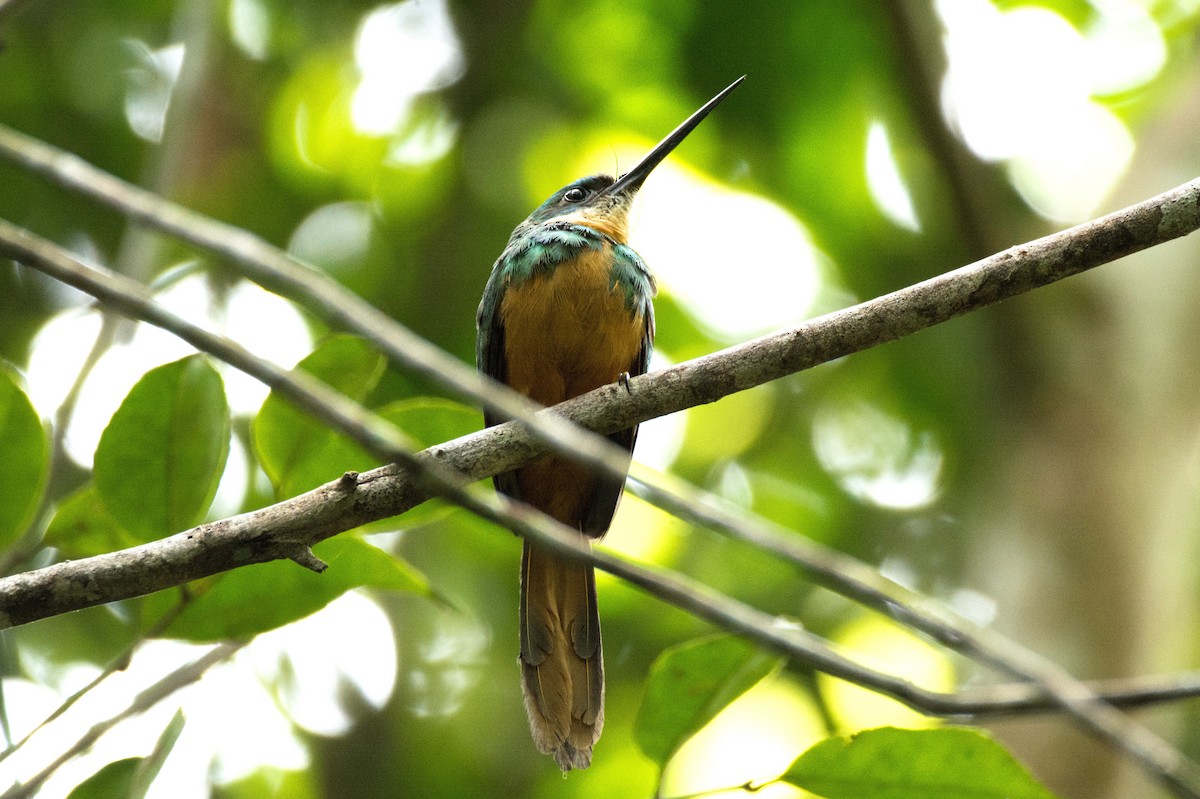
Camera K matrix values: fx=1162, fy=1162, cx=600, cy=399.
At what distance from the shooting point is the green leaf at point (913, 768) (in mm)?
1511

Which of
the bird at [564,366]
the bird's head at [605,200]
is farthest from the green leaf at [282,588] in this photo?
the bird's head at [605,200]

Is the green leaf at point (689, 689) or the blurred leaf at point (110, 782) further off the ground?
the green leaf at point (689, 689)

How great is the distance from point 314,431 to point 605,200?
6.52ft

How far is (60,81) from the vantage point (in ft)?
14.9

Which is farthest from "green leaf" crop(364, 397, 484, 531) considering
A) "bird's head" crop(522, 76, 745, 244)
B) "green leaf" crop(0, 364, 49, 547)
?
"bird's head" crop(522, 76, 745, 244)

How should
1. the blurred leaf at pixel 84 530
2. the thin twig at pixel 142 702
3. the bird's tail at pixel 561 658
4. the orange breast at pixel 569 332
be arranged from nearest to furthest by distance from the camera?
the thin twig at pixel 142 702
the blurred leaf at pixel 84 530
the bird's tail at pixel 561 658
the orange breast at pixel 569 332

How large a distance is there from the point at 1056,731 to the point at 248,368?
249 cm

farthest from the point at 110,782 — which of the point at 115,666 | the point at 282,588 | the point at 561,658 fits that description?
the point at 561,658

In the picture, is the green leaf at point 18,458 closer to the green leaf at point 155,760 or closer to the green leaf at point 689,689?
the green leaf at point 155,760

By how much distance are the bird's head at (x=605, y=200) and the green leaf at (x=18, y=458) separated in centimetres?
190

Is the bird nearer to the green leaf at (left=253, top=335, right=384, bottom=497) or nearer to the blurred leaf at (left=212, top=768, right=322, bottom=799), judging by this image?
the green leaf at (left=253, top=335, right=384, bottom=497)

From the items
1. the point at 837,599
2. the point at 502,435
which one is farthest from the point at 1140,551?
the point at 502,435

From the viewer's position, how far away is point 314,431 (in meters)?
1.82

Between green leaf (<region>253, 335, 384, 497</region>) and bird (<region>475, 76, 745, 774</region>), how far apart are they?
0.79 m
